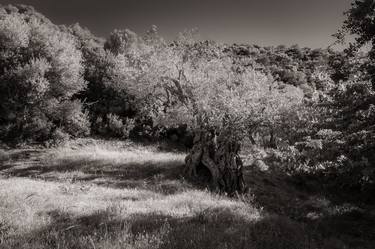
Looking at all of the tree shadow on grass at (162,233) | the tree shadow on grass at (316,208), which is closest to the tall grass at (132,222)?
the tree shadow on grass at (162,233)

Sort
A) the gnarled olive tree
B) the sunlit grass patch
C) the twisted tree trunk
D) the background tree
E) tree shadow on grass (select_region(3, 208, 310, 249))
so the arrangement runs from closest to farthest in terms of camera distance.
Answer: tree shadow on grass (select_region(3, 208, 310, 249)) → the sunlit grass patch → the twisted tree trunk → the gnarled olive tree → the background tree

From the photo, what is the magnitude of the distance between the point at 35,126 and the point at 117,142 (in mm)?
7150

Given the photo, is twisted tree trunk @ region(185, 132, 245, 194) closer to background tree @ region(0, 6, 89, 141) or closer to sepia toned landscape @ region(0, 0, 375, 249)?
sepia toned landscape @ region(0, 0, 375, 249)

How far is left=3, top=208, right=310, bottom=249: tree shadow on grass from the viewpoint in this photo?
6.63 meters

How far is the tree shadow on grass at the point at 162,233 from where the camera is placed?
261 inches

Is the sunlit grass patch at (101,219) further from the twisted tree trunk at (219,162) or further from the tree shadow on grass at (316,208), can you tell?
the twisted tree trunk at (219,162)

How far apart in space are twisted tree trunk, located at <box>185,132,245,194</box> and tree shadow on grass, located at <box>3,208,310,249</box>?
758 cm

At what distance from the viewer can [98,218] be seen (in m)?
9.08

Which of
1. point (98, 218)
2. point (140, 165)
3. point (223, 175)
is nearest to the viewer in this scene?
point (98, 218)

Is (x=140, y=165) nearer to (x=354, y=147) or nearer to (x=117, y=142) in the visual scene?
(x=117, y=142)

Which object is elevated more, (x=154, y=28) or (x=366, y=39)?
(x=154, y=28)

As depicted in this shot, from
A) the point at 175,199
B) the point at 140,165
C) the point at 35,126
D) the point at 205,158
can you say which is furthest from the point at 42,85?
the point at 175,199

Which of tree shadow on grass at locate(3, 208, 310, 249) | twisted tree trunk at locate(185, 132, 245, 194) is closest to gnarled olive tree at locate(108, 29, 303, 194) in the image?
twisted tree trunk at locate(185, 132, 245, 194)

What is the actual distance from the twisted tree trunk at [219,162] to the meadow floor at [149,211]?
3.55 feet
